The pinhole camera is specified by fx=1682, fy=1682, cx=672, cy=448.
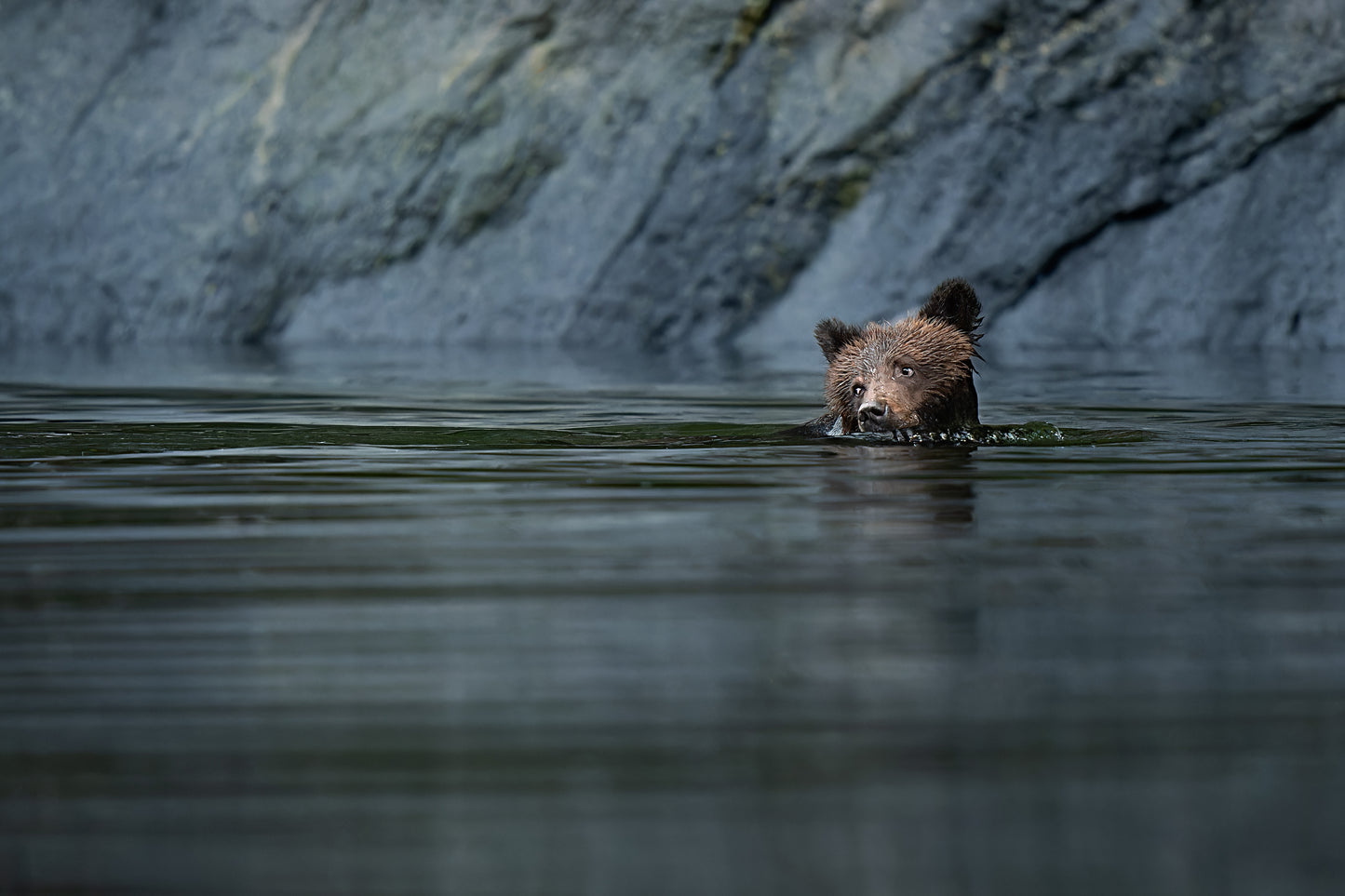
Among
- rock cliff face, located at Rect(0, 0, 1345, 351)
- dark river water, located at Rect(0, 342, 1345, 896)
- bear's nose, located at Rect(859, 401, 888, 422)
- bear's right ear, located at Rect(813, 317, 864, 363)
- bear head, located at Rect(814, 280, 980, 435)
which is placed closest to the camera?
dark river water, located at Rect(0, 342, 1345, 896)

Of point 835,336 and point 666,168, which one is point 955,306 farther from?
point 666,168

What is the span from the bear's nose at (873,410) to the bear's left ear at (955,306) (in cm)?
72

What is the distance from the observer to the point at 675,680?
9.59ft

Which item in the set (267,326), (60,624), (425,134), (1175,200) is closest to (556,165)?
(425,134)

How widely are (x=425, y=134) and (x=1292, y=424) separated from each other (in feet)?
65.5

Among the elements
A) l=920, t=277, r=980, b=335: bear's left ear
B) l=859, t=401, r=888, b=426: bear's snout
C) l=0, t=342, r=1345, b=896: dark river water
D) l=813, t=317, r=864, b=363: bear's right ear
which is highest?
l=920, t=277, r=980, b=335: bear's left ear

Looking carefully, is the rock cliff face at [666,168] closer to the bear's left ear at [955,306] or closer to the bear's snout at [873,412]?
the bear's left ear at [955,306]

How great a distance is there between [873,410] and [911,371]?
1.16ft

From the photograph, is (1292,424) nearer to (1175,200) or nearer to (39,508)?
(39,508)

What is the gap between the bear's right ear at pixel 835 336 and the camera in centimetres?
831

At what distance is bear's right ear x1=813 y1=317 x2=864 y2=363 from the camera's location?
8.31 metres

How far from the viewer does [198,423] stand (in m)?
9.12

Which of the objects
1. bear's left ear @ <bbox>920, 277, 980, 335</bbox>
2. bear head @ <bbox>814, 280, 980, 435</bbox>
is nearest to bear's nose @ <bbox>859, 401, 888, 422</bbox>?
bear head @ <bbox>814, 280, 980, 435</bbox>

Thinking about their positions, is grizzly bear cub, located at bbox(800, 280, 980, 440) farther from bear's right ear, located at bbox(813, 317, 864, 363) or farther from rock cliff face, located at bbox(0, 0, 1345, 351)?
rock cliff face, located at bbox(0, 0, 1345, 351)
